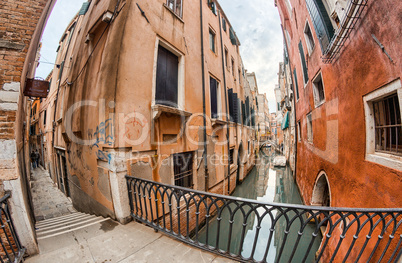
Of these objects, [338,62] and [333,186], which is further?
[333,186]

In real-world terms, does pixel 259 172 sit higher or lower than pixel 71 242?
lower

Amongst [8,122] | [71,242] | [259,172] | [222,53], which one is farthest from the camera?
[259,172]

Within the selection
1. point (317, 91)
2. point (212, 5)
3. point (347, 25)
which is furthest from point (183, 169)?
point (212, 5)

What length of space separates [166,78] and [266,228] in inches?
268

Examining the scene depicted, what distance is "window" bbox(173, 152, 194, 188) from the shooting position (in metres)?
4.53

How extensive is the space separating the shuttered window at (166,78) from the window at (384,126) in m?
4.29

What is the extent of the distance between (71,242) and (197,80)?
526cm

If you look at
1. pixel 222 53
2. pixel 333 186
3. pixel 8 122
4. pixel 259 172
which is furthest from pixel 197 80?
pixel 259 172

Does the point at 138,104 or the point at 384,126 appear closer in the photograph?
the point at 384,126

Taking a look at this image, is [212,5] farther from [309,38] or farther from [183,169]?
[183,169]

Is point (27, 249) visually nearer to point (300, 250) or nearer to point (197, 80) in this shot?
point (197, 80)

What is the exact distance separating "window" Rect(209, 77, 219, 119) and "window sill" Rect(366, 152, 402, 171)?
5.21 m

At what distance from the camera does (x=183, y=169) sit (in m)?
4.88

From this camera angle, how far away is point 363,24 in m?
2.66
